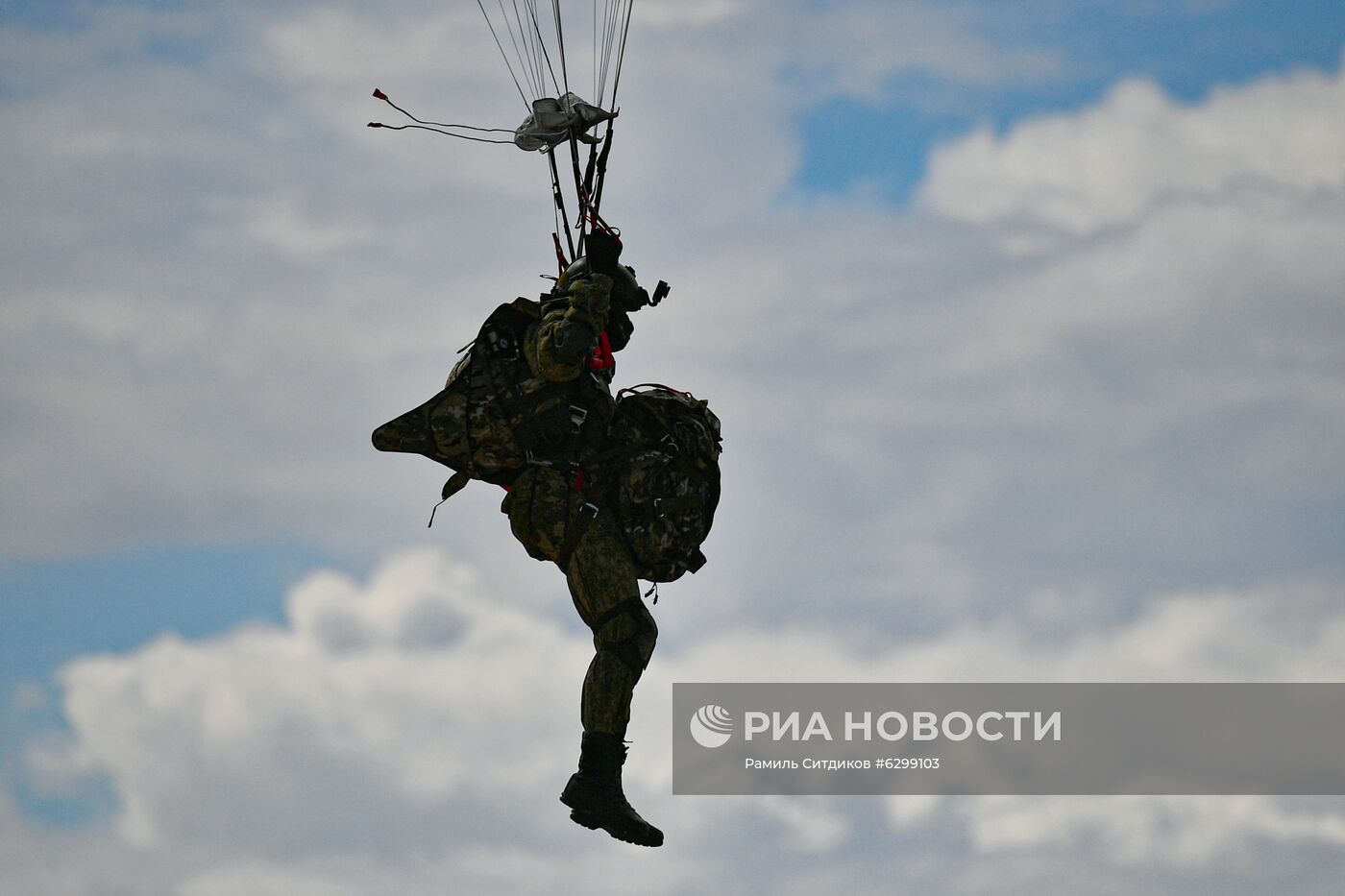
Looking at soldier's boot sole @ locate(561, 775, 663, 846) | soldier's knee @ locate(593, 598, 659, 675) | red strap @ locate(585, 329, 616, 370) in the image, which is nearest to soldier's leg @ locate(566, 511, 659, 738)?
soldier's knee @ locate(593, 598, 659, 675)

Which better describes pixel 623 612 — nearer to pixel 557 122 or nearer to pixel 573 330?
pixel 573 330

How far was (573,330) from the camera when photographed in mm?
24406

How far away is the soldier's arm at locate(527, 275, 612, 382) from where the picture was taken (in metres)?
24.4

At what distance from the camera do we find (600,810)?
24734 mm

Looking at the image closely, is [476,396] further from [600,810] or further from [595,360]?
[600,810]

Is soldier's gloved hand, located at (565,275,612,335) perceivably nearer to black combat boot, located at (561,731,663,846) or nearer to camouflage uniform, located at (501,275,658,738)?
camouflage uniform, located at (501,275,658,738)

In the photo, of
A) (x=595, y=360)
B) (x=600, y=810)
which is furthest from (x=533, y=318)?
(x=600, y=810)

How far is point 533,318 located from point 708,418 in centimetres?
197

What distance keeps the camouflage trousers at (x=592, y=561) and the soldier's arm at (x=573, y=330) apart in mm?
1128

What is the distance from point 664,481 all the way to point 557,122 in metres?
3.31

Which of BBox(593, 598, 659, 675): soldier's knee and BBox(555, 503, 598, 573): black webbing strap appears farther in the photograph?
BBox(555, 503, 598, 573): black webbing strap

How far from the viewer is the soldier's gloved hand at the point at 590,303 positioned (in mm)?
24500

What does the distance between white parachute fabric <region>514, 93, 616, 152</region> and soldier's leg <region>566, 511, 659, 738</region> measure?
3.34m

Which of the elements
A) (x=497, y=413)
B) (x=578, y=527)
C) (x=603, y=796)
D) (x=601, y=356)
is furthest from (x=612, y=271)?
(x=603, y=796)
